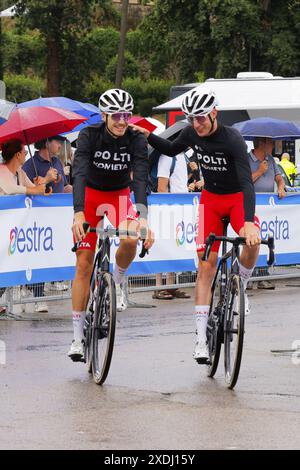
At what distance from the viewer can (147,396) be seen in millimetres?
8758

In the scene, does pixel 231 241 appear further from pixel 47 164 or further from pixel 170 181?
pixel 170 181

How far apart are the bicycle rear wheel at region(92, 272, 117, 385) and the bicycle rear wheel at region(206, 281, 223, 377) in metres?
0.81

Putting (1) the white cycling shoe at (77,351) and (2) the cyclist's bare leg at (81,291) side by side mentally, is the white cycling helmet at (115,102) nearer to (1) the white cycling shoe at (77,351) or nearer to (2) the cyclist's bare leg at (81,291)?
(2) the cyclist's bare leg at (81,291)

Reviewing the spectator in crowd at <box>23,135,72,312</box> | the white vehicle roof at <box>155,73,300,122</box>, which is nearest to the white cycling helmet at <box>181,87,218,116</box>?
the spectator in crowd at <box>23,135,72,312</box>

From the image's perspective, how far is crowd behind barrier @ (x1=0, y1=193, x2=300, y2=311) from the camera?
1352cm

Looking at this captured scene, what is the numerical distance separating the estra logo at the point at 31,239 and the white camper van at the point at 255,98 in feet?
38.7

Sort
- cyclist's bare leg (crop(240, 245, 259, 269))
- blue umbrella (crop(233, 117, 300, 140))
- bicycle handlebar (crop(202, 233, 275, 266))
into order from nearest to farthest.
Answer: bicycle handlebar (crop(202, 233, 275, 266))
cyclist's bare leg (crop(240, 245, 259, 269))
blue umbrella (crop(233, 117, 300, 140))

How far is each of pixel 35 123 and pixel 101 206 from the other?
5.51m

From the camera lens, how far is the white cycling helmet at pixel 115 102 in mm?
9336

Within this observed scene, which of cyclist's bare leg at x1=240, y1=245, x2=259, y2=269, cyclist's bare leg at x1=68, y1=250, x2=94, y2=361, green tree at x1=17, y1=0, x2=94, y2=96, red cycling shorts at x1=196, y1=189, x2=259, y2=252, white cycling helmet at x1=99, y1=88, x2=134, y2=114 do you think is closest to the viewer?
white cycling helmet at x1=99, y1=88, x2=134, y2=114

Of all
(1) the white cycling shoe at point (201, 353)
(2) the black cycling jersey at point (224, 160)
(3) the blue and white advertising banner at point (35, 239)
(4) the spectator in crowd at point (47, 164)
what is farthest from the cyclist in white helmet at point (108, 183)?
(4) the spectator in crowd at point (47, 164)

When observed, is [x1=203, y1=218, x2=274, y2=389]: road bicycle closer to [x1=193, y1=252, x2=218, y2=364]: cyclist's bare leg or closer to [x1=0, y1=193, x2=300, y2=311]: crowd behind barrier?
[x1=193, y1=252, x2=218, y2=364]: cyclist's bare leg

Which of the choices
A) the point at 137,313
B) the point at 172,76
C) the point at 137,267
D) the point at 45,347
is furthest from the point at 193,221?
the point at 172,76

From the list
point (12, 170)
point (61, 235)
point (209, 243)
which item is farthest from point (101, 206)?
point (61, 235)
